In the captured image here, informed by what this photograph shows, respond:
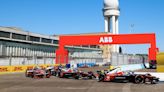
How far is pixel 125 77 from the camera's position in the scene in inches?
818

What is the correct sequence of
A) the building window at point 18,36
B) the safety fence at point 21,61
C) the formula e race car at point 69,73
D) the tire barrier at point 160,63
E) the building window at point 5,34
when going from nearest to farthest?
the tire barrier at point 160,63 < the formula e race car at point 69,73 < the safety fence at point 21,61 < the building window at point 5,34 < the building window at point 18,36

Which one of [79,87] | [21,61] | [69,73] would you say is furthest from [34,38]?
[79,87]

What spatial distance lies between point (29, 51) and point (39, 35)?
29.3 ft

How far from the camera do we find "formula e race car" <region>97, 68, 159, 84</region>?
64.9ft

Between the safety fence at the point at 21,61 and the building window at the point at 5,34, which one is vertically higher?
the building window at the point at 5,34

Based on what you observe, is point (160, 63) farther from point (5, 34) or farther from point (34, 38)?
point (34, 38)

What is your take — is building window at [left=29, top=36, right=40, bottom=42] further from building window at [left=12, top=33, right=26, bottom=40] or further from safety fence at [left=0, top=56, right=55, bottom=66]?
safety fence at [left=0, top=56, right=55, bottom=66]

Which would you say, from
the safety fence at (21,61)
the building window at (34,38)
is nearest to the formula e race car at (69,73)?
the safety fence at (21,61)

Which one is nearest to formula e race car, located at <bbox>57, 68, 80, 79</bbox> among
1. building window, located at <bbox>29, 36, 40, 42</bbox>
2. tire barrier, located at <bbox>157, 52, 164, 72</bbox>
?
tire barrier, located at <bbox>157, 52, 164, 72</bbox>

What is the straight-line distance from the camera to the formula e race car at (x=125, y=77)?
64.9 feet

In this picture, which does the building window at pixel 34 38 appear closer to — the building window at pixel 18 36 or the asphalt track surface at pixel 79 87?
the building window at pixel 18 36

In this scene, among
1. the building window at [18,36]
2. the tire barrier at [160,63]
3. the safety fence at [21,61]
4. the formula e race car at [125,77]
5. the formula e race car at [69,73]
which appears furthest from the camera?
the building window at [18,36]

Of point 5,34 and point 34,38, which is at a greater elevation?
point 34,38

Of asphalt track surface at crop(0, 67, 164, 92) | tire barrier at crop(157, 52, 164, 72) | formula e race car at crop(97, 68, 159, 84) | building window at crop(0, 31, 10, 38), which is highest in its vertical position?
building window at crop(0, 31, 10, 38)
